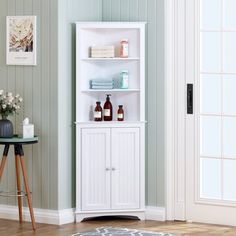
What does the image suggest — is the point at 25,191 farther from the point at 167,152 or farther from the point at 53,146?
the point at 167,152

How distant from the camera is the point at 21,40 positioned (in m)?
6.17

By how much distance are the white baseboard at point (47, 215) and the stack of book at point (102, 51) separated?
4.49 feet

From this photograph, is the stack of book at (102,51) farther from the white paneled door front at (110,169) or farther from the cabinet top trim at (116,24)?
the white paneled door front at (110,169)

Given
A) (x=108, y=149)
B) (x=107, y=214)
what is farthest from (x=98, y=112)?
(x=107, y=214)

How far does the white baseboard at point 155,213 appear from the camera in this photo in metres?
6.28

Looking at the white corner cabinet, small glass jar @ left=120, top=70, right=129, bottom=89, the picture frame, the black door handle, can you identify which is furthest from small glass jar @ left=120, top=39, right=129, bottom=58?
the picture frame

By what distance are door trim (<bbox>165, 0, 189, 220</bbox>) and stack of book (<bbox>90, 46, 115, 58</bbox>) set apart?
1.60 ft

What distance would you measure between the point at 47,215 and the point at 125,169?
0.78 metres

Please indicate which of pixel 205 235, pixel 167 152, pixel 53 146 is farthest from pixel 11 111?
pixel 205 235

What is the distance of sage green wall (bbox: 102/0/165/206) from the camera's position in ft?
20.5

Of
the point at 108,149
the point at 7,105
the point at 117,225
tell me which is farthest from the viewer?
the point at 108,149

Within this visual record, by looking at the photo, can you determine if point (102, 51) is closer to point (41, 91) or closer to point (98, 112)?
point (98, 112)

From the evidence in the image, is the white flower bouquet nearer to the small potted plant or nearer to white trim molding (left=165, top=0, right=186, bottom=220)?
the small potted plant

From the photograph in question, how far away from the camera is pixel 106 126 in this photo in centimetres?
619
